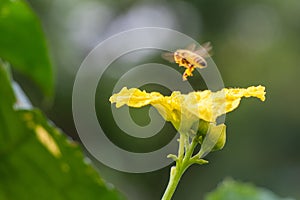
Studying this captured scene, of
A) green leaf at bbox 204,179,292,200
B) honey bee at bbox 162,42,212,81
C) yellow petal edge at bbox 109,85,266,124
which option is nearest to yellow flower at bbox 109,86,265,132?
yellow petal edge at bbox 109,85,266,124

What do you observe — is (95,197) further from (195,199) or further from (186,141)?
(195,199)

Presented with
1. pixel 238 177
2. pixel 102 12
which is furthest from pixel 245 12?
pixel 238 177

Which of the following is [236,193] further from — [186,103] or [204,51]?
[186,103]

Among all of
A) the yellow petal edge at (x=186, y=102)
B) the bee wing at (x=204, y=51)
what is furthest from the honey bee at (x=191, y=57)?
the yellow petal edge at (x=186, y=102)

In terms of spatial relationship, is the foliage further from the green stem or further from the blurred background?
the blurred background

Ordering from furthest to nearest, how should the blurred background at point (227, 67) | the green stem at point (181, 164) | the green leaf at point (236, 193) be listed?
1. the blurred background at point (227, 67)
2. the green leaf at point (236, 193)
3. the green stem at point (181, 164)

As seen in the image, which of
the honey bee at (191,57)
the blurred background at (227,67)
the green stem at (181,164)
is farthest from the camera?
the blurred background at (227,67)

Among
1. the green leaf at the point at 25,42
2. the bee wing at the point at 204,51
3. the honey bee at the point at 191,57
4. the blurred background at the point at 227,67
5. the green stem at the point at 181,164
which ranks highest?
the blurred background at the point at 227,67

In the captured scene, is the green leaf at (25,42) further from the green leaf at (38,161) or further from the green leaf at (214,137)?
the green leaf at (214,137)
